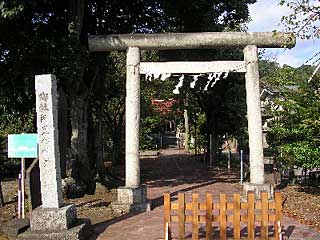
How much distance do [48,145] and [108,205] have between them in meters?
4.55

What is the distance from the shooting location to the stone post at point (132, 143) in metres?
11.8

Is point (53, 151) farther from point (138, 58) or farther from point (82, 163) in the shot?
point (82, 163)

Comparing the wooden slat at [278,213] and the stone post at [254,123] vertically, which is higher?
the stone post at [254,123]

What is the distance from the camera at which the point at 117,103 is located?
2944cm

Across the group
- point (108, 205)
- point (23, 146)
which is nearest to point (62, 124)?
point (108, 205)

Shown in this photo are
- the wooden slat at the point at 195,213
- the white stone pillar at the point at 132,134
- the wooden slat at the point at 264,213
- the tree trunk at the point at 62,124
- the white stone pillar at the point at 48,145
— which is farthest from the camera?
the tree trunk at the point at 62,124

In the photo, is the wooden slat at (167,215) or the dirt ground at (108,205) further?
the dirt ground at (108,205)

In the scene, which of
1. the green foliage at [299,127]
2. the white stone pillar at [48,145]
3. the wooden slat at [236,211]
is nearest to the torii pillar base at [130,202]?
the white stone pillar at [48,145]

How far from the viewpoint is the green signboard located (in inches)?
395

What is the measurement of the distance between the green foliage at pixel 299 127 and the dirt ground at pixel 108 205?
1103 millimetres

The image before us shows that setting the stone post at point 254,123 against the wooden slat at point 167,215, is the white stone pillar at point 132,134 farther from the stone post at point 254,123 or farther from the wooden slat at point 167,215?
the wooden slat at point 167,215

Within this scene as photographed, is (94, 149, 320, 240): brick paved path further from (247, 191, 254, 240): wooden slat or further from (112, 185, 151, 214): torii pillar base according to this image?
(247, 191, 254, 240): wooden slat

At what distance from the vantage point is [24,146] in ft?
33.0

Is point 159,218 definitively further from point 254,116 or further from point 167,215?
point 254,116
